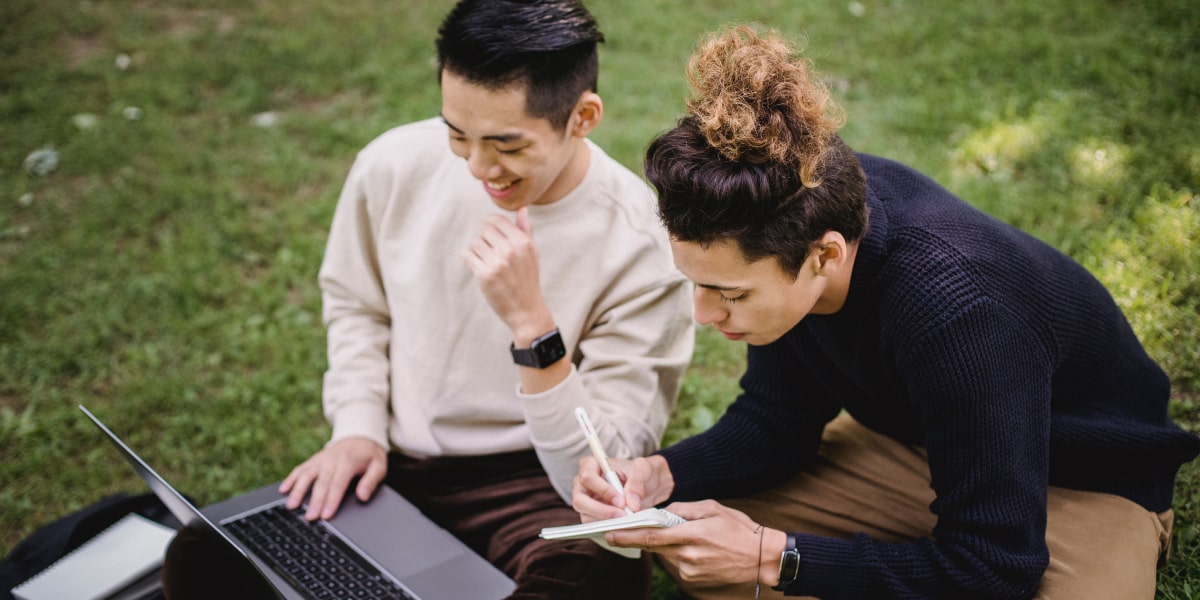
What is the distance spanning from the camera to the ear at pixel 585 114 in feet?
8.35

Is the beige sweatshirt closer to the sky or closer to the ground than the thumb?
closer to the ground

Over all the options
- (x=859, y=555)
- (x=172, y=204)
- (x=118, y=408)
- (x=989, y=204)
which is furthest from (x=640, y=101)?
(x=859, y=555)

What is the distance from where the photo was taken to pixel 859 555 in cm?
210

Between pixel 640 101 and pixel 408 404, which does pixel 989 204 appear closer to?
pixel 640 101

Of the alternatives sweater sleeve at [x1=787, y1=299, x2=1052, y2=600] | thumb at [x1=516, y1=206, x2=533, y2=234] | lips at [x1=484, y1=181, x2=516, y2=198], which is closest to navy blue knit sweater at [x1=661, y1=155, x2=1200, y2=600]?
sweater sleeve at [x1=787, y1=299, x2=1052, y2=600]

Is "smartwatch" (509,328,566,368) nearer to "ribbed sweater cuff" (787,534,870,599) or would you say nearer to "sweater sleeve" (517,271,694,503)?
"sweater sleeve" (517,271,694,503)

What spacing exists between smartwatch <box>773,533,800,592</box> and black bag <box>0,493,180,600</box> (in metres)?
1.96

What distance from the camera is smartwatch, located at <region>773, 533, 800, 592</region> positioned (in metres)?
2.07

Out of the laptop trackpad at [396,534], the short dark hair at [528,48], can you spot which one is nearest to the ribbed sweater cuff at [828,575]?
the laptop trackpad at [396,534]

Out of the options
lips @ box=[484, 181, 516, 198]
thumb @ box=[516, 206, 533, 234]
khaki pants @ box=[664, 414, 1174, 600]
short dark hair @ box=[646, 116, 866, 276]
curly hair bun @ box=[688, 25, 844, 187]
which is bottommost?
khaki pants @ box=[664, 414, 1174, 600]

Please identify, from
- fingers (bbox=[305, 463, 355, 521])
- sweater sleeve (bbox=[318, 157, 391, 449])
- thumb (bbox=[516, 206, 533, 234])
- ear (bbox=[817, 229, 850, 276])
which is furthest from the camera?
sweater sleeve (bbox=[318, 157, 391, 449])

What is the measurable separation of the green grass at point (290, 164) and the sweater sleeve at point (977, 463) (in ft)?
2.96

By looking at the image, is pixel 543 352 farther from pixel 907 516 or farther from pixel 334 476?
pixel 907 516

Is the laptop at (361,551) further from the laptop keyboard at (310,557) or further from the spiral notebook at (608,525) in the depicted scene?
the spiral notebook at (608,525)
